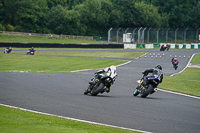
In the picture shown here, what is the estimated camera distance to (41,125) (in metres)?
7.07

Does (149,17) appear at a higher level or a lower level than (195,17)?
lower

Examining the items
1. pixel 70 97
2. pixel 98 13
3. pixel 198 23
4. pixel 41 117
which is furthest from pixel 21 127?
pixel 198 23

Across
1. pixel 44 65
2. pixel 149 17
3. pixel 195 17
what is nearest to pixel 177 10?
pixel 195 17

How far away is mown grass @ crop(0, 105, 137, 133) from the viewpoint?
6512 mm

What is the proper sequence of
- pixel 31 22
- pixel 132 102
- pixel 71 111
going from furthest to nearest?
pixel 31 22
pixel 132 102
pixel 71 111

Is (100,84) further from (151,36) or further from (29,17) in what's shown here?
(29,17)

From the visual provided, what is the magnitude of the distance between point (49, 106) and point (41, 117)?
1.59m

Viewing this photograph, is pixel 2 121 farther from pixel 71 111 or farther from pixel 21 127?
pixel 71 111

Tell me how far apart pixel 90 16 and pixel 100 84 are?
79.7 metres

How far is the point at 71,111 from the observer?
8969mm

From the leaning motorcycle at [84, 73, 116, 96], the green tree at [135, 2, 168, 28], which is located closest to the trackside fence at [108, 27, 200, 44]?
the green tree at [135, 2, 168, 28]

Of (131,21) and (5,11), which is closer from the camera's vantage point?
(5,11)

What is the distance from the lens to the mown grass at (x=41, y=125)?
6512mm

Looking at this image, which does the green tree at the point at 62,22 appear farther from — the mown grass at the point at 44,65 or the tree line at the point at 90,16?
the mown grass at the point at 44,65
